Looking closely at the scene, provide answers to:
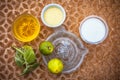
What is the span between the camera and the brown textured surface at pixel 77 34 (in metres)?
1.73

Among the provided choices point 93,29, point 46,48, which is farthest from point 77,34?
point 46,48

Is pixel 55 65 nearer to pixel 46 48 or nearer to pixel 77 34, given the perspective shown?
pixel 46 48

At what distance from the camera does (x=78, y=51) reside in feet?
5.77

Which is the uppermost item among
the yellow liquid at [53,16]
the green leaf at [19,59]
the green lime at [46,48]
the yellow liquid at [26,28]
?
the yellow liquid at [53,16]

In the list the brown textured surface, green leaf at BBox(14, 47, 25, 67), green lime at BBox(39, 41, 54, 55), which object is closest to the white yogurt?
the brown textured surface

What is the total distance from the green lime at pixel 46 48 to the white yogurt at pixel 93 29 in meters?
0.16

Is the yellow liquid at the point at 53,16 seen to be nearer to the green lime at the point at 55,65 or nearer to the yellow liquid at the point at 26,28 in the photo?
the yellow liquid at the point at 26,28

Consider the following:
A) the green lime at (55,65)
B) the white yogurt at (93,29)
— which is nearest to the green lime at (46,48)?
the green lime at (55,65)

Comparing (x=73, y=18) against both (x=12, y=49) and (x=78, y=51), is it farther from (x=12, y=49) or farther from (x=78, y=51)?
(x=12, y=49)

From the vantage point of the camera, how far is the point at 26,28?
174cm

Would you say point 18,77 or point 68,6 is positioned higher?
point 68,6

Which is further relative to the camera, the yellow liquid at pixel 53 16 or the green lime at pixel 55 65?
the yellow liquid at pixel 53 16

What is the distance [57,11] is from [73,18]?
8 cm

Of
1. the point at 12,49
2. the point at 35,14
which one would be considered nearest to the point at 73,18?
the point at 35,14
